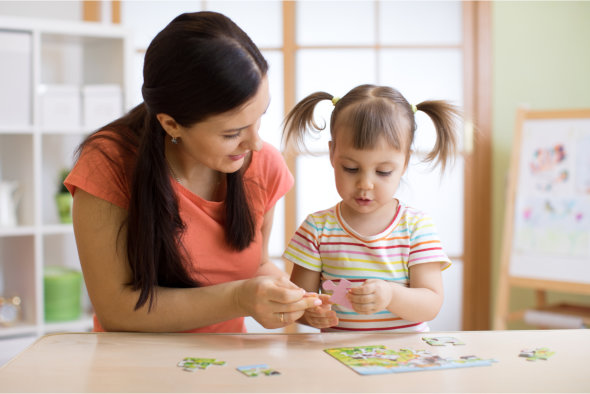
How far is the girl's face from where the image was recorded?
4.48 ft

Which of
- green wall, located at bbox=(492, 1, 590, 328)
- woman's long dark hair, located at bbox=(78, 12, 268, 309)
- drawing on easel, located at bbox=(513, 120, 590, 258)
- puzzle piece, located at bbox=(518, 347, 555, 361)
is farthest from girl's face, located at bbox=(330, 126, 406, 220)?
green wall, located at bbox=(492, 1, 590, 328)

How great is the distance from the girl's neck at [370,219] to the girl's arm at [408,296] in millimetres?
115

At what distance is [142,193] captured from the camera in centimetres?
132

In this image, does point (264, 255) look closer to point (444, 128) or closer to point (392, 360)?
point (444, 128)

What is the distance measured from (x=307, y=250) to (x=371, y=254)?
14 cm

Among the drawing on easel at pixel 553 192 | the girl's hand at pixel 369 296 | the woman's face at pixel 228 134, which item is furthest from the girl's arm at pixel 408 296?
the drawing on easel at pixel 553 192

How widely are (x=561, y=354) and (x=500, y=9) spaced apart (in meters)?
2.68

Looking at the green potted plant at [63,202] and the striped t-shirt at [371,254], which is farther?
the green potted plant at [63,202]

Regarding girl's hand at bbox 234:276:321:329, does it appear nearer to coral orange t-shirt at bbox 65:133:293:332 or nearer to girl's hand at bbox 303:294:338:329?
girl's hand at bbox 303:294:338:329

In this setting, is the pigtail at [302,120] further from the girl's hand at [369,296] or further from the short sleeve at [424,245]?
the girl's hand at [369,296]

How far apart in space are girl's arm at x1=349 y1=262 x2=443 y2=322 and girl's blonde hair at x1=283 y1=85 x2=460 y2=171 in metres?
0.25

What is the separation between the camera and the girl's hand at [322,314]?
125 cm

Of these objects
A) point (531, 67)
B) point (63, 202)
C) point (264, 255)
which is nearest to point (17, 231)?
point (63, 202)

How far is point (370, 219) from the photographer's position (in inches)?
58.0
